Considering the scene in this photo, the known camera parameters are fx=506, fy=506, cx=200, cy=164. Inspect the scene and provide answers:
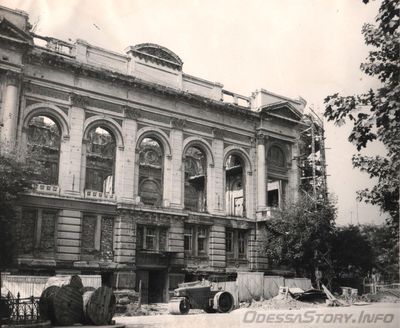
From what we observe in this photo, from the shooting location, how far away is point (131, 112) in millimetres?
34312

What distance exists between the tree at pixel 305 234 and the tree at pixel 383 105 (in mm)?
24619

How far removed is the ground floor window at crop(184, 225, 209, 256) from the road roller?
10.8 meters

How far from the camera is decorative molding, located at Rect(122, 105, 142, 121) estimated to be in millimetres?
34094

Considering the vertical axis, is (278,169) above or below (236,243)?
above

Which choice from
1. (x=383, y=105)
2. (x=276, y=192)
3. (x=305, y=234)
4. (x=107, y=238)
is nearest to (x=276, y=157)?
(x=276, y=192)

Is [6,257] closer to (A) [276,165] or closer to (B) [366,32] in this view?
(B) [366,32]

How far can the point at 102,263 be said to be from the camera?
3116 centimetres

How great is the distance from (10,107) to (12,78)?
1.75 meters

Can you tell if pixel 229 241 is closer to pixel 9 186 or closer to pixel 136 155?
pixel 136 155

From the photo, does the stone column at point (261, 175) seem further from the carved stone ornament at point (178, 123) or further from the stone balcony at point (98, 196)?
the stone balcony at point (98, 196)

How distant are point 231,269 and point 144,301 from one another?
7.52 m

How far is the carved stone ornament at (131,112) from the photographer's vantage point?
112 feet

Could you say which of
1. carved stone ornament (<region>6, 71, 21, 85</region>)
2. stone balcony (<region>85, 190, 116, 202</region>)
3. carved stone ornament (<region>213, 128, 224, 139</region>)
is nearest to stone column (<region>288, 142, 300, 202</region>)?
carved stone ornament (<region>213, 128, 224, 139</region>)

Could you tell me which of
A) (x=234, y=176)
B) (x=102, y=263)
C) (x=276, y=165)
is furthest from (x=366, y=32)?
(x=234, y=176)
